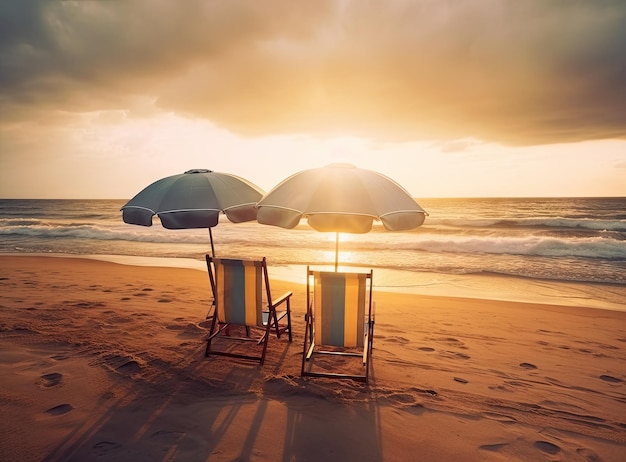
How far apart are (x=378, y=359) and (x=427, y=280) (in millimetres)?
6654

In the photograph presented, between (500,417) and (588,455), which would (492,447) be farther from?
(588,455)

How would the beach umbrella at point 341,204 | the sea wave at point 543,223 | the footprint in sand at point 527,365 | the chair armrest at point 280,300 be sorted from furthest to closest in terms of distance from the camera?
the sea wave at point 543,223
the footprint in sand at point 527,365
the chair armrest at point 280,300
the beach umbrella at point 341,204

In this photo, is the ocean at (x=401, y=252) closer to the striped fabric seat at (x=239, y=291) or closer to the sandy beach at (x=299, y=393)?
the sandy beach at (x=299, y=393)

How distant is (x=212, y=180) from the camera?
521 centimetres

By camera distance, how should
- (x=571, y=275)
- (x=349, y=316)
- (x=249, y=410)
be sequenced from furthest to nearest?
(x=571, y=275) → (x=349, y=316) → (x=249, y=410)

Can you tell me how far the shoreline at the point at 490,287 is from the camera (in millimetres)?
9336

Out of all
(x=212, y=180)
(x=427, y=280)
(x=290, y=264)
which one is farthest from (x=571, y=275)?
(x=212, y=180)

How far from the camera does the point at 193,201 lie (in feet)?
16.0

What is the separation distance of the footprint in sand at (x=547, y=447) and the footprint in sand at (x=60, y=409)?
14.9 feet

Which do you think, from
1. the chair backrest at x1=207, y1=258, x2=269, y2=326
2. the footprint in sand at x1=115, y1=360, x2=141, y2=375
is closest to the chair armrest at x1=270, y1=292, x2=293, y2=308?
the chair backrest at x1=207, y1=258, x2=269, y2=326

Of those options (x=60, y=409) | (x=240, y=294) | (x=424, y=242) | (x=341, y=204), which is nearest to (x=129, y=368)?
(x=60, y=409)

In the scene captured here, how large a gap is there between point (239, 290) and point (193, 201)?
131 centimetres

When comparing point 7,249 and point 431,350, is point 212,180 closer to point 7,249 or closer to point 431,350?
point 431,350

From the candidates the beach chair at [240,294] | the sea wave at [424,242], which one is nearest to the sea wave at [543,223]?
the sea wave at [424,242]
